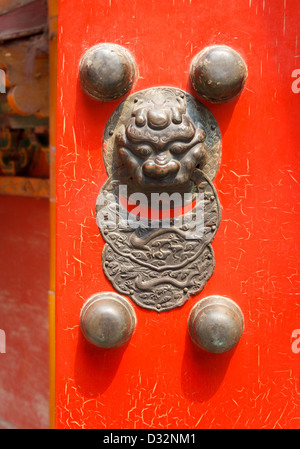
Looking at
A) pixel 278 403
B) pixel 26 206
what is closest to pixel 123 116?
pixel 278 403

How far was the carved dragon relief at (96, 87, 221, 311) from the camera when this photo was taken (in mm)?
750

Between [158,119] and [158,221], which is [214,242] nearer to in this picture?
[158,221]

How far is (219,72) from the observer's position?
2.30 ft

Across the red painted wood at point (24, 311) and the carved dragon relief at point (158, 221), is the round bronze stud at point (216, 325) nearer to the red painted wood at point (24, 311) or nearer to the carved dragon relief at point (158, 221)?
the carved dragon relief at point (158, 221)

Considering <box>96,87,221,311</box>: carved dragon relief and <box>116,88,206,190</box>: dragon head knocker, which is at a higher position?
<box>116,88,206,190</box>: dragon head knocker

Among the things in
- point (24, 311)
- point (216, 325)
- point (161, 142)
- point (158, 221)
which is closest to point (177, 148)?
point (161, 142)

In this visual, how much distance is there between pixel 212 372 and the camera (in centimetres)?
81

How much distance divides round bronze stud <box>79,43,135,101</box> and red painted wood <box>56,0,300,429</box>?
27mm

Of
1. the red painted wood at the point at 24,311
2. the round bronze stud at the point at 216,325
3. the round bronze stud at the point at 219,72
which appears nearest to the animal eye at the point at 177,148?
the round bronze stud at the point at 219,72

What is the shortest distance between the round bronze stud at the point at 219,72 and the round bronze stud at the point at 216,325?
15.0 inches

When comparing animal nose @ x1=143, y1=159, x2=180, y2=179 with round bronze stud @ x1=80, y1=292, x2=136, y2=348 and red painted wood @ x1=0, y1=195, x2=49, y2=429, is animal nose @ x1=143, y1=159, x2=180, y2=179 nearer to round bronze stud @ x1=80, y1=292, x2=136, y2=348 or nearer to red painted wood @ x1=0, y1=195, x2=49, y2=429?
round bronze stud @ x1=80, y1=292, x2=136, y2=348

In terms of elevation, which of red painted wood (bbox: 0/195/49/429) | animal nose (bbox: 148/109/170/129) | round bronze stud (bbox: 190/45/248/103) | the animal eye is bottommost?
red painted wood (bbox: 0/195/49/429)

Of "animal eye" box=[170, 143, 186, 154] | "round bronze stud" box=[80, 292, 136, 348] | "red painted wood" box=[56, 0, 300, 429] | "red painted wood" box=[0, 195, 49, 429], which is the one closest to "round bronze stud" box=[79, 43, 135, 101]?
"red painted wood" box=[56, 0, 300, 429]

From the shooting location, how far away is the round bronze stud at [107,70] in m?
0.71
